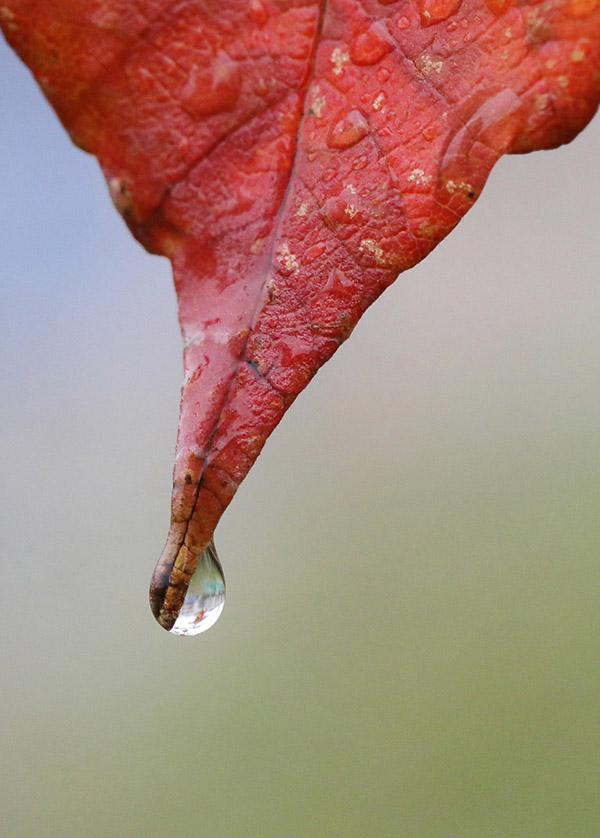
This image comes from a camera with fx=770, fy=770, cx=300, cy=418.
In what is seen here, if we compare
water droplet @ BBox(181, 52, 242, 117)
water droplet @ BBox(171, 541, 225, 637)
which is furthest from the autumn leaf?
water droplet @ BBox(171, 541, 225, 637)

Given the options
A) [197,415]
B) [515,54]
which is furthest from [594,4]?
[197,415]

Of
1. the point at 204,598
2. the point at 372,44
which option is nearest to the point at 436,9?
the point at 372,44

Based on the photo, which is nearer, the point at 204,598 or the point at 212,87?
the point at 212,87

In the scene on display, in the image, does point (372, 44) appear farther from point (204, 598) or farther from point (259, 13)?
point (204, 598)

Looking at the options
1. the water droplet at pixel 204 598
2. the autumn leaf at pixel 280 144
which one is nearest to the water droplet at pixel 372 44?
the autumn leaf at pixel 280 144

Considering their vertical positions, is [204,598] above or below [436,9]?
below
